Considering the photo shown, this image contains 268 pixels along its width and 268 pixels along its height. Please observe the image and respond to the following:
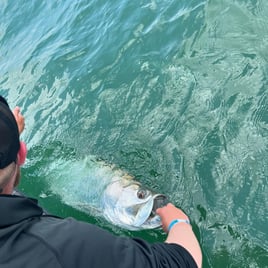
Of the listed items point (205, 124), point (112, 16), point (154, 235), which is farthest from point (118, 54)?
point (154, 235)

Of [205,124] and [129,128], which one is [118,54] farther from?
[205,124]

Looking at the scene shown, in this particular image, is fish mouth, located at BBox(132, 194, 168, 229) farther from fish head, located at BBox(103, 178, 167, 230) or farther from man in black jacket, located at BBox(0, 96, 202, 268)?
man in black jacket, located at BBox(0, 96, 202, 268)

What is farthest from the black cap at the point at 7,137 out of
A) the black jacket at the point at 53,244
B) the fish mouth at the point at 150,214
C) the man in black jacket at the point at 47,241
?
the fish mouth at the point at 150,214

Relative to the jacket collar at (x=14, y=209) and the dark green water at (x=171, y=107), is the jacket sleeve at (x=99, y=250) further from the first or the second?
the dark green water at (x=171, y=107)

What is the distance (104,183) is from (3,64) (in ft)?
19.7

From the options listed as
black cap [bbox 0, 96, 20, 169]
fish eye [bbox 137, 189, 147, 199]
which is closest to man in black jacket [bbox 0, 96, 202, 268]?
black cap [bbox 0, 96, 20, 169]

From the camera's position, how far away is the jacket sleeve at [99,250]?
7.52 ft

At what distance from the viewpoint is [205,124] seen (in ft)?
17.2

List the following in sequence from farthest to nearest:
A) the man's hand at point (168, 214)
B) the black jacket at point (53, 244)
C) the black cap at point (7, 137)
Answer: the man's hand at point (168, 214) < the black cap at point (7, 137) < the black jacket at point (53, 244)

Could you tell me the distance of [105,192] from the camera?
5.11 meters

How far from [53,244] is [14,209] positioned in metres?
0.27

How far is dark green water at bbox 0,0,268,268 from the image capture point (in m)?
4.49

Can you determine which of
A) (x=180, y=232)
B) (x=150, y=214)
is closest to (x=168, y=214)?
(x=150, y=214)

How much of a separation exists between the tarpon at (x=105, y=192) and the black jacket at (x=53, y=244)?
1689 millimetres
